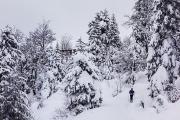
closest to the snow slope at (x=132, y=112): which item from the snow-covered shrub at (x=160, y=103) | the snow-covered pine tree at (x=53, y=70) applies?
the snow-covered shrub at (x=160, y=103)

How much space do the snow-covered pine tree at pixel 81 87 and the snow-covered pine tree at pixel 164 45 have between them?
5.37 metres

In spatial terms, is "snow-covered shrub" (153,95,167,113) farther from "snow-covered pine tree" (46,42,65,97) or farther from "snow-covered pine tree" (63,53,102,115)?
"snow-covered pine tree" (46,42,65,97)

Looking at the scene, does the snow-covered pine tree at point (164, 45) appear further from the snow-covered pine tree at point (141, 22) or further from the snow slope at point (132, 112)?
the snow-covered pine tree at point (141, 22)

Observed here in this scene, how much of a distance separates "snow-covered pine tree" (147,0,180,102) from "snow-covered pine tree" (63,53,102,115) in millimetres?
5367

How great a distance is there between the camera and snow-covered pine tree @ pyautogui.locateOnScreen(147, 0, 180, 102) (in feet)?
95.0

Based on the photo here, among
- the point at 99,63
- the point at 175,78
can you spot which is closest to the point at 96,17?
the point at 99,63

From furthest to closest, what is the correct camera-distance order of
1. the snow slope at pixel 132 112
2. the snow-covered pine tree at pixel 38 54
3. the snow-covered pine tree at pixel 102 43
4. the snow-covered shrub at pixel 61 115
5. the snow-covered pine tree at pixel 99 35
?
1. the snow-covered pine tree at pixel 38 54
2. the snow-covered pine tree at pixel 102 43
3. the snow-covered pine tree at pixel 99 35
4. the snow-covered shrub at pixel 61 115
5. the snow slope at pixel 132 112

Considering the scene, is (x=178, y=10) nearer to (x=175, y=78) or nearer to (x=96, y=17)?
(x=175, y=78)

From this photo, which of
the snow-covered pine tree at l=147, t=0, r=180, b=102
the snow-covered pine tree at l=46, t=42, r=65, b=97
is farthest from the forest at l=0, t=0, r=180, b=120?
the snow-covered pine tree at l=46, t=42, r=65, b=97

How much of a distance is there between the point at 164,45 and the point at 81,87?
8.04 metres

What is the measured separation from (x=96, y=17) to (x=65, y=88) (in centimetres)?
1837

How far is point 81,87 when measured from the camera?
31.1 meters

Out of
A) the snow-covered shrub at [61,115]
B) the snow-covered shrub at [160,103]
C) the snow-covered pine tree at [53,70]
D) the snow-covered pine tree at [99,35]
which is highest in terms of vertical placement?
the snow-covered pine tree at [99,35]

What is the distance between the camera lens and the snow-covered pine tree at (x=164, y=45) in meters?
29.0
